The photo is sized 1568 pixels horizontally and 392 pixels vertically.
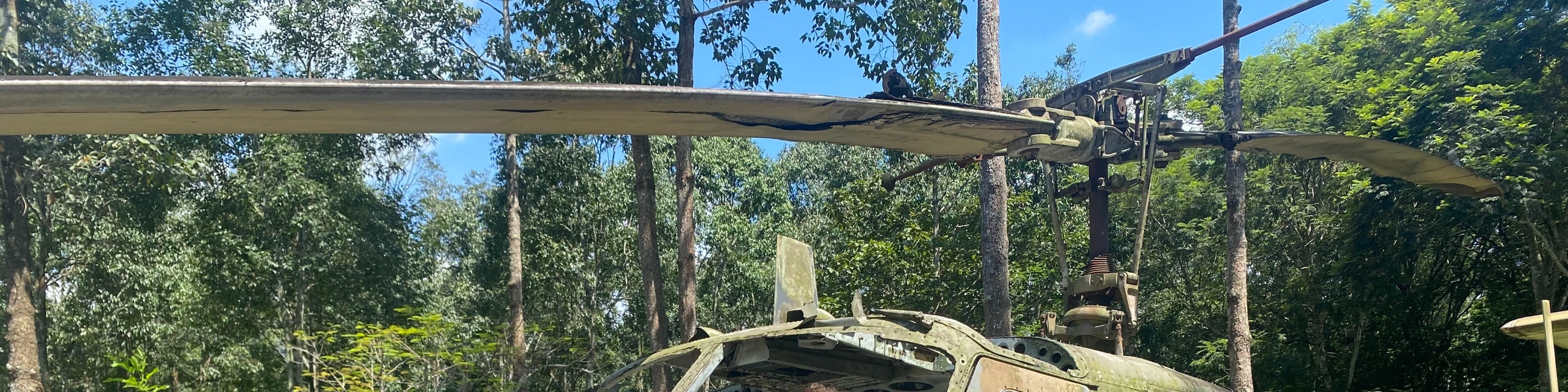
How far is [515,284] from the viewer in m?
21.0

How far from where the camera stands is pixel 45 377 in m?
20.0

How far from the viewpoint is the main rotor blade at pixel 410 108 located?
8.85 feet

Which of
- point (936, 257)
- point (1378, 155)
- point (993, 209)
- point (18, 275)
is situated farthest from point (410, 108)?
point (936, 257)

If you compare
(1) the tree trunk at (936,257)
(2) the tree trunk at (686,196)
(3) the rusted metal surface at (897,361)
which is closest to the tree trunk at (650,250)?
(2) the tree trunk at (686,196)

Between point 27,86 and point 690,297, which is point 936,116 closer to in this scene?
point 27,86

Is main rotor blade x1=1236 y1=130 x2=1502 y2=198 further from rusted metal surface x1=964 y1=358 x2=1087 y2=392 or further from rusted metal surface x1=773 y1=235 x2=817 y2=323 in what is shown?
rusted metal surface x1=773 y1=235 x2=817 y2=323

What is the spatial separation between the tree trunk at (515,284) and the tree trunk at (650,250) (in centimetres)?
318

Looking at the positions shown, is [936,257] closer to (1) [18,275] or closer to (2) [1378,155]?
(2) [1378,155]

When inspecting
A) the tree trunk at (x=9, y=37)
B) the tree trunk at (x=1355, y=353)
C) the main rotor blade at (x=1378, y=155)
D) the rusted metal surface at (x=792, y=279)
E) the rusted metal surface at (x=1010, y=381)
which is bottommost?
the tree trunk at (x=1355, y=353)

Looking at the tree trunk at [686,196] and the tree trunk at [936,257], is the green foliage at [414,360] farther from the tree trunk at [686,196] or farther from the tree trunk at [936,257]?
the tree trunk at [936,257]

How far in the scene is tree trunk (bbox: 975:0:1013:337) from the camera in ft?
41.6

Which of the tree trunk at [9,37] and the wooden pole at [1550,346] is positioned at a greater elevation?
the tree trunk at [9,37]

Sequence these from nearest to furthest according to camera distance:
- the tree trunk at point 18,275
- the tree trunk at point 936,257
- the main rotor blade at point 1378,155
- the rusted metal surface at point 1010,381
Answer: the rusted metal surface at point 1010,381 → the main rotor blade at point 1378,155 → the tree trunk at point 18,275 → the tree trunk at point 936,257

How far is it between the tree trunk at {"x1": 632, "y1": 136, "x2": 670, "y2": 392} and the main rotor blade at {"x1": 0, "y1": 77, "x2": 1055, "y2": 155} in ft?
34.5
